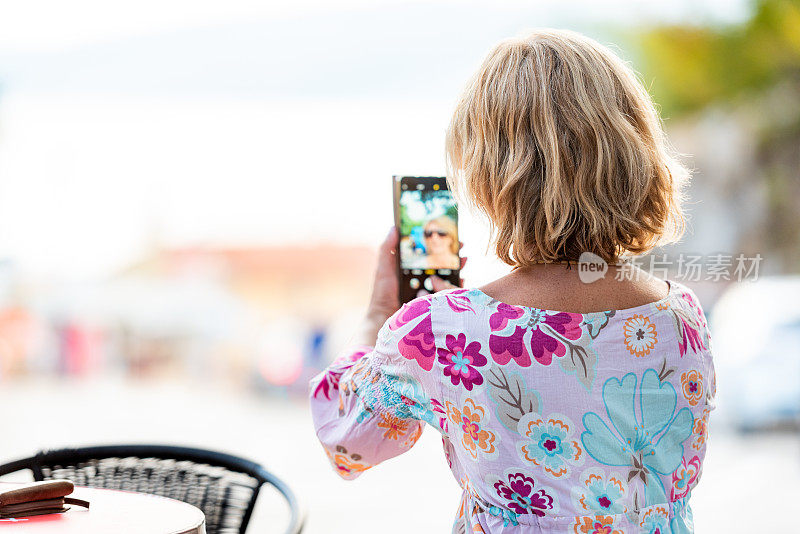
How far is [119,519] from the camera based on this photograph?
0.97 metres

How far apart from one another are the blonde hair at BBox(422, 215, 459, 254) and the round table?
478mm

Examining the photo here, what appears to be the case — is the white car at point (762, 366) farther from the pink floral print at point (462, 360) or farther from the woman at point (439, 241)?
the pink floral print at point (462, 360)

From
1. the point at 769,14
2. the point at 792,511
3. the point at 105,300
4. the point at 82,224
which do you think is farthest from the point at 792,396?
the point at 105,300

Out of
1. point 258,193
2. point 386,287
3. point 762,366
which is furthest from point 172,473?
point 258,193

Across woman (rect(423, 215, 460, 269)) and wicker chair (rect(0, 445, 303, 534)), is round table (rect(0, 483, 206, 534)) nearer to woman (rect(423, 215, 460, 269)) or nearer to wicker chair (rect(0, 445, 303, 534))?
wicker chair (rect(0, 445, 303, 534))

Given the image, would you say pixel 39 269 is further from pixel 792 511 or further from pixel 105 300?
pixel 792 511

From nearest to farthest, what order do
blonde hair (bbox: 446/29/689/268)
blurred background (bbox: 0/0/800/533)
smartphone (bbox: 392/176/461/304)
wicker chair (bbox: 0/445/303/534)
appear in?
blonde hair (bbox: 446/29/689/268)
smartphone (bbox: 392/176/461/304)
wicker chair (bbox: 0/445/303/534)
blurred background (bbox: 0/0/800/533)

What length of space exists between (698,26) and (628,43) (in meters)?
0.67

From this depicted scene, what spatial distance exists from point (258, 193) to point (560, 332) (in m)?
11.8

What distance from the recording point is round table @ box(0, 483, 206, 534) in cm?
94

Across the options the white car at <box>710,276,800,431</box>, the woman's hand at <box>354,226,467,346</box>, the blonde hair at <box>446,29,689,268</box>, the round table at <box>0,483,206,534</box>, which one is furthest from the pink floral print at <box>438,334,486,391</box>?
the white car at <box>710,276,800,431</box>

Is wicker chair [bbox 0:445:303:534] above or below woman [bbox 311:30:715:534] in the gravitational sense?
below

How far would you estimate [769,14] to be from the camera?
726 centimetres

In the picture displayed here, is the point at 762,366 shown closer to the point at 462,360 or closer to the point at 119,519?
the point at 462,360
